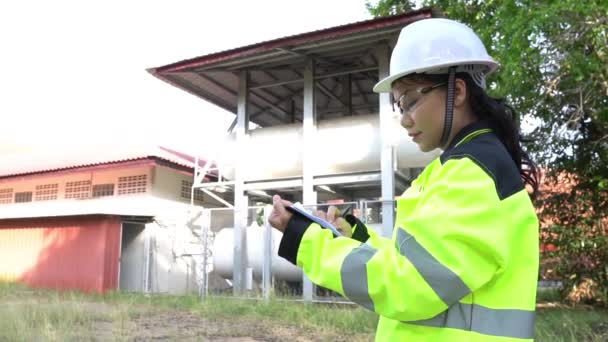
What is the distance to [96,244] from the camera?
45.2ft

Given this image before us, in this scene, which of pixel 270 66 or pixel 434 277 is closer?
pixel 434 277

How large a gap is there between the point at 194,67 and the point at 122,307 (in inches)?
226

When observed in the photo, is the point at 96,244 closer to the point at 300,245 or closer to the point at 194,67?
the point at 194,67

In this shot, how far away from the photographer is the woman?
3.28 ft

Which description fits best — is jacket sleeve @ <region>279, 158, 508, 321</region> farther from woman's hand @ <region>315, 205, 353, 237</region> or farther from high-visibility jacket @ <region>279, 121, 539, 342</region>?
woman's hand @ <region>315, 205, 353, 237</region>

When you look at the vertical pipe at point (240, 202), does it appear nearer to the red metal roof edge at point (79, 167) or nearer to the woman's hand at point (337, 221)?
the red metal roof edge at point (79, 167)

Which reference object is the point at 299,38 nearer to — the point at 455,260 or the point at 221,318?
the point at 221,318

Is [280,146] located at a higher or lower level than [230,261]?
higher

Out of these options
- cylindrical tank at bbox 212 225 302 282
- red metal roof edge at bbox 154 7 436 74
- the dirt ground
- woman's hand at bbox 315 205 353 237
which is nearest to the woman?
woman's hand at bbox 315 205 353 237

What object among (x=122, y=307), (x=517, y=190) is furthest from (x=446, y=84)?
(x=122, y=307)

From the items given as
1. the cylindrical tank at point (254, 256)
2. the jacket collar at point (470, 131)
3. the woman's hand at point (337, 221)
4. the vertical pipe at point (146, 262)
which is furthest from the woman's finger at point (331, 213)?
the vertical pipe at point (146, 262)

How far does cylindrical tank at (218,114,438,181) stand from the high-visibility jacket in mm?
9087

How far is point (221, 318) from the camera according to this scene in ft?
28.2

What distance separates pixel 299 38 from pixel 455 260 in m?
10.1
